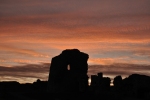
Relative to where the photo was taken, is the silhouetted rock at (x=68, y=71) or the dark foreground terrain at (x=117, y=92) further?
the silhouetted rock at (x=68, y=71)

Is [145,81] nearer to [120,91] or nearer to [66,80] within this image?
[120,91]

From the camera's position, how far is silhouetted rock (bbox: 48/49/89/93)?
116ft

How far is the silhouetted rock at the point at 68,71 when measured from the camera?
35250 mm

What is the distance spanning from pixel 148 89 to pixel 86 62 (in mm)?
10848

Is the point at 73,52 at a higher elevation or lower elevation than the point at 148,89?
higher

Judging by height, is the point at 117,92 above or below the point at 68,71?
below

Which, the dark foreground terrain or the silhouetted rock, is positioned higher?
the silhouetted rock

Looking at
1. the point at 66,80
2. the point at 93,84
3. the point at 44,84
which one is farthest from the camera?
the point at 44,84

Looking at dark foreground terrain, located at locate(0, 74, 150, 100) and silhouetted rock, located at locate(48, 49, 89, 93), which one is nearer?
dark foreground terrain, located at locate(0, 74, 150, 100)

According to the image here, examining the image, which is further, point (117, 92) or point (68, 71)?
point (68, 71)

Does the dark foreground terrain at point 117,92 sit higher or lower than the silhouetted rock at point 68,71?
lower

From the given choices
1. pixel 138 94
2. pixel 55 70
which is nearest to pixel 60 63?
pixel 55 70

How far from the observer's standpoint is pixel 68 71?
35.9 meters

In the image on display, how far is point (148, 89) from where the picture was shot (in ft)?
90.0
